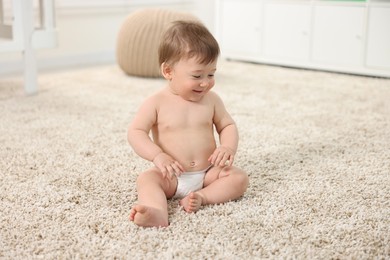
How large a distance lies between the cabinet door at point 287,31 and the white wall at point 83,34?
0.95 m

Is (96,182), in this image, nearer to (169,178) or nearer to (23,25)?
(169,178)

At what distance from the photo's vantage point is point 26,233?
3.02 ft

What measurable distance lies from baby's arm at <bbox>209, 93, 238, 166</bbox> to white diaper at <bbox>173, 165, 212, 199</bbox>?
0.06m

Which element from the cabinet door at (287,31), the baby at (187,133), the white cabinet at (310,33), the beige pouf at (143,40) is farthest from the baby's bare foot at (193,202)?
the cabinet door at (287,31)

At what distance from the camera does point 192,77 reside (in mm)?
1050

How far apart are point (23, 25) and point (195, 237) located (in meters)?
1.42

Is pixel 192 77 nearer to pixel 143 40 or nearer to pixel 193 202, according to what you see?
pixel 193 202

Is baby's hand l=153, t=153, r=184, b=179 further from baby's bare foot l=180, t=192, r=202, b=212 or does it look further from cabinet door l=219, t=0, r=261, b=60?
cabinet door l=219, t=0, r=261, b=60

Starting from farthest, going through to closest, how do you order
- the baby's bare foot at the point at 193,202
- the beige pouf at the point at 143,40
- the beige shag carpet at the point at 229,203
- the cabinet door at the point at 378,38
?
the cabinet door at the point at 378,38
the beige pouf at the point at 143,40
the baby's bare foot at the point at 193,202
the beige shag carpet at the point at 229,203

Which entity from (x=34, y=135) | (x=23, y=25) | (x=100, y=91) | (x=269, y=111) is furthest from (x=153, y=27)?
(x=34, y=135)

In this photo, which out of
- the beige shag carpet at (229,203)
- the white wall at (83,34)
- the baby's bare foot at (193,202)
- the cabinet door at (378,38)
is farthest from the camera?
the white wall at (83,34)

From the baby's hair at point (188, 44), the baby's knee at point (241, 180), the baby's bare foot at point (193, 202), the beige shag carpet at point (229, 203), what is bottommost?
the beige shag carpet at point (229, 203)

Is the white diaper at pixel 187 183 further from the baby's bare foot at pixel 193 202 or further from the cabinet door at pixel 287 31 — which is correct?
the cabinet door at pixel 287 31

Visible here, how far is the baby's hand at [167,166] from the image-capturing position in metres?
1.00
